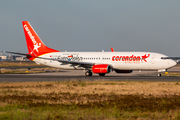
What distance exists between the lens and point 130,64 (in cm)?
4012

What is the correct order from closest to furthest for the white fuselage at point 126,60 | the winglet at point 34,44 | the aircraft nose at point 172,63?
the aircraft nose at point 172,63
the white fuselage at point 126,60
the winglet at point 34,44

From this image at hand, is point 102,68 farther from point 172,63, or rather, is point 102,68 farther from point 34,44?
point 34,44

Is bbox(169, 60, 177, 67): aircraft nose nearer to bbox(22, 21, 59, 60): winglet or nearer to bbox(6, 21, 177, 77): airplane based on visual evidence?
bbox(6, 21, 177, 77): airplane

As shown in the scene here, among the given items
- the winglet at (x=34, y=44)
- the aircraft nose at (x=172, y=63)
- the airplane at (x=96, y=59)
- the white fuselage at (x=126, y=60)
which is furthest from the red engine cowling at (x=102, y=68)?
the winglet at (x=34, y=44)

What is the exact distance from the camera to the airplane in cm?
3959

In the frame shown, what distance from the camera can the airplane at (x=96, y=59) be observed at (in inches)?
1559

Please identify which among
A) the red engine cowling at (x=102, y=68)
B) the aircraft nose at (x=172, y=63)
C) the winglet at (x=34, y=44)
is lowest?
the red engine cowling at (x=102, y=68)

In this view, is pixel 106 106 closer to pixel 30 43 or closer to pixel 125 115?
pixel 125 115

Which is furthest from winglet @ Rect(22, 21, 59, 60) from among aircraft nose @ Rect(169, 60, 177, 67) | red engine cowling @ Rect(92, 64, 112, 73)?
aircraft nose @ Rect(169, 60, 177, 67)

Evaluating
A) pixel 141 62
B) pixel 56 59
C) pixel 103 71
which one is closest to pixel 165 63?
pixel 141 62

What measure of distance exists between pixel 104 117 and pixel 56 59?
115 ft

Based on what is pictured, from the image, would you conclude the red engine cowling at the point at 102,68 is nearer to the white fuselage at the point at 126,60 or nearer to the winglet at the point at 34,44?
the white fuselage at the point at 126,60

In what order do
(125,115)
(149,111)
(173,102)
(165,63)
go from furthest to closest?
(165,63) → (173,102) → (149,111) → (125,115)

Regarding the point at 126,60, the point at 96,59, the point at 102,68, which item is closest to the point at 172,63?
the point at 126,60
